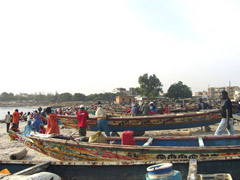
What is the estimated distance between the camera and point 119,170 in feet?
12.8

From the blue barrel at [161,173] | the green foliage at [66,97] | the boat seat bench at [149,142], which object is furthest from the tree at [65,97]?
the blue barrel at [161,173]

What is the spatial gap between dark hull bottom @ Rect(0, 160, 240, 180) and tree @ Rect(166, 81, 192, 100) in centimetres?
5481

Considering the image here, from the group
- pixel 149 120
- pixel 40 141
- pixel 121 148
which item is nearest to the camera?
pixel 121 148

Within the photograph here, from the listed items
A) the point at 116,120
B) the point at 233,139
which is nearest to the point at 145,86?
the point at 116,120

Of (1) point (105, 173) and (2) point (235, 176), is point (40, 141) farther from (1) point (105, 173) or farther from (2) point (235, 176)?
(2) point (235, 176)

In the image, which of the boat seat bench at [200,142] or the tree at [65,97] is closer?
the boat seat bench at [200,142]

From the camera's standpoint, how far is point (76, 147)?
541 cm

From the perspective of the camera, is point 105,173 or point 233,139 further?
point 233,139

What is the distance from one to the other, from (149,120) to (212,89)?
96.8m

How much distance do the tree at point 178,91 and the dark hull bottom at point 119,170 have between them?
54814 mm

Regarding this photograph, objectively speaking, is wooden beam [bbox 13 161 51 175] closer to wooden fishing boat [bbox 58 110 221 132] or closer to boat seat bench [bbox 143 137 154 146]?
boat seat bench [bbox 143 137 154 146]

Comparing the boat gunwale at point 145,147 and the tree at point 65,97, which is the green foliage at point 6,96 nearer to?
the tree at point 65,97

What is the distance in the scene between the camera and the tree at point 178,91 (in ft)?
187

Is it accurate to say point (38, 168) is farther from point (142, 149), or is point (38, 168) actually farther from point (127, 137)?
point (127, 137)
